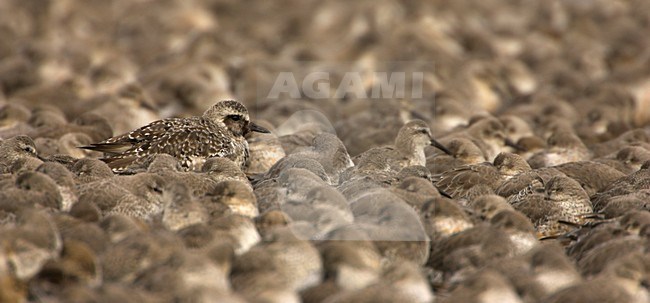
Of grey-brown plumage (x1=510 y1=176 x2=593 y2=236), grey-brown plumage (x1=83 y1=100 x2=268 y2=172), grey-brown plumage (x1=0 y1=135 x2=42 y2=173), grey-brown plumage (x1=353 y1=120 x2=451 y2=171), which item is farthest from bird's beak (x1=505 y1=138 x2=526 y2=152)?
grey-brown plumage (x1=0 y1=135 x2=42 y2=173)

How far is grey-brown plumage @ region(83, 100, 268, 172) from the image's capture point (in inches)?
415

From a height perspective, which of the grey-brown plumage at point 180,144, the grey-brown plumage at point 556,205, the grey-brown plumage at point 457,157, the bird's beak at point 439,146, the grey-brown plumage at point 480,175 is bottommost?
the grey-brown plumage at point 556,205

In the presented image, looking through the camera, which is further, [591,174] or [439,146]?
[439,146]

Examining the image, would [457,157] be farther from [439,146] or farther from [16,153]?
[16,153]

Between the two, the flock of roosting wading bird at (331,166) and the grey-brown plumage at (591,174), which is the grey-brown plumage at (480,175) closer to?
the flock of roosting wading bird at (331,166)

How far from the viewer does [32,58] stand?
1844 centimetres

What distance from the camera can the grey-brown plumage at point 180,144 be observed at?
1055 cm

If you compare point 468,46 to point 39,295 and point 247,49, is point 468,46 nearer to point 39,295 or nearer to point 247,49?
point 247,49

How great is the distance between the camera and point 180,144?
10609mm

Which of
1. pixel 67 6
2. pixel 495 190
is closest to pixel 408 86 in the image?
pixel 495 190

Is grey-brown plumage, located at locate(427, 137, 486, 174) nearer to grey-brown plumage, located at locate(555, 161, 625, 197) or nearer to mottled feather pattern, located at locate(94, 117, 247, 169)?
grey-brown plumage, located at locate(555, 161, 625, 197)

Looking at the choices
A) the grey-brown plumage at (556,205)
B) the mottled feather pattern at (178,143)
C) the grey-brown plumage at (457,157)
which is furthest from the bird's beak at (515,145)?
the mottled feather pattern at (178,143)

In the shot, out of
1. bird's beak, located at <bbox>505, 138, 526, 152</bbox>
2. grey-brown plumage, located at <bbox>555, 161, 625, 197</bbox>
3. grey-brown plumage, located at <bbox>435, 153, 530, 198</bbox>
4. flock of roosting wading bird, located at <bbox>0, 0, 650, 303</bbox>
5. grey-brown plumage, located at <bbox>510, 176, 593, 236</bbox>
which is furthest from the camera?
bird's beak, located at <bbox>505, 138, 526, 152</bbox>

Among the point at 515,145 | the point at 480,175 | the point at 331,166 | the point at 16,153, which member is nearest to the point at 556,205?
the point at 480,175
